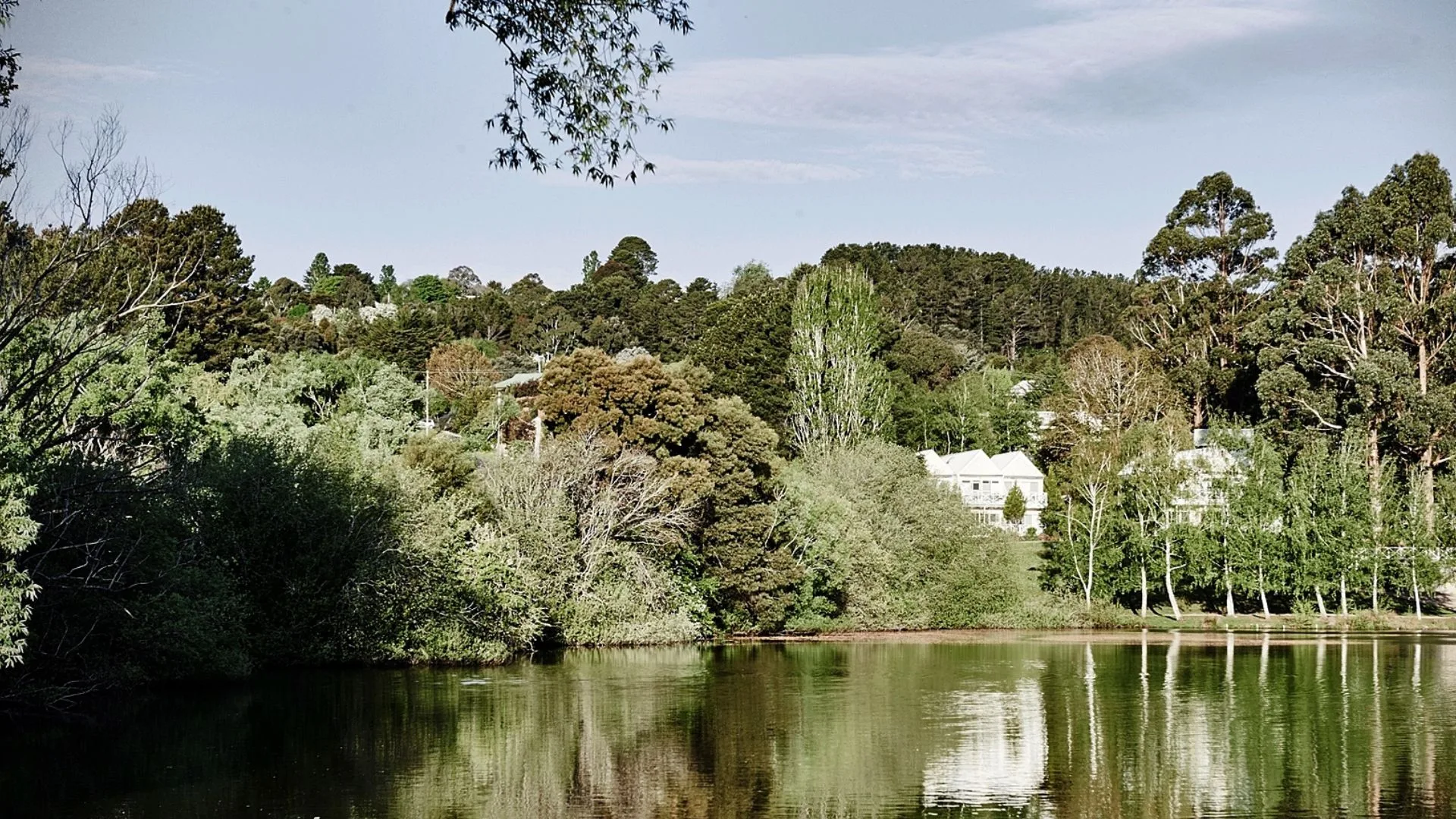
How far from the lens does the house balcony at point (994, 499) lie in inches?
2736

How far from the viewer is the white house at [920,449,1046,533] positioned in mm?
69812

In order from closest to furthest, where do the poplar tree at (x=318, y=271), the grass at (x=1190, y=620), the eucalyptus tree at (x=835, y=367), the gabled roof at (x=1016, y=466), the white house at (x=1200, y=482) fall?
the grass at (x=1190, y=620)
the white house at (x=1200, y=482)
the eucalyptus tree at (x=835, y=367)
the gabled roof at (x=1016, y=466)
the poplar tree at (x=318, y=271)

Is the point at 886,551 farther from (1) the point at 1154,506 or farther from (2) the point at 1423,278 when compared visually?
(2) the point at 1423,278

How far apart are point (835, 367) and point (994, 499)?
41.3 feet

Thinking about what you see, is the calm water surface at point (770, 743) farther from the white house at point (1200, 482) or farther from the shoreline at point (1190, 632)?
the white house at point (1200, 482)

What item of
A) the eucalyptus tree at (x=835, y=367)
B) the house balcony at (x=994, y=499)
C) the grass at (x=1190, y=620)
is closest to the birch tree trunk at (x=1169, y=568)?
the grass at (x=1190, y=620)

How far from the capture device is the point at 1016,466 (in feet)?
241

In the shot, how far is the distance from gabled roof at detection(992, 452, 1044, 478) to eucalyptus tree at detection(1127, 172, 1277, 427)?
8850 mm

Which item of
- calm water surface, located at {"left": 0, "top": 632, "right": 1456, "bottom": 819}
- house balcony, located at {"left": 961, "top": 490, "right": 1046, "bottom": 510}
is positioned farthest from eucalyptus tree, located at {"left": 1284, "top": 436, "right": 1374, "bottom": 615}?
house balcony, located at {"left": 961, "top": 490, "right": 1046, "bottom": 510}

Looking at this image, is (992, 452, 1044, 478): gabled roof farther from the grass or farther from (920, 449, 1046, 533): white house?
the grass

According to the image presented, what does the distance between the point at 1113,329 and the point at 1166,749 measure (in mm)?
74940

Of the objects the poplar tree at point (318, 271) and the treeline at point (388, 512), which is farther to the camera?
the poplar tree at point (318, 271)

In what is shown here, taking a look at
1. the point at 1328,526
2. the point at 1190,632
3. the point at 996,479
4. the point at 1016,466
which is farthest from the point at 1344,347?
the point at 996,479

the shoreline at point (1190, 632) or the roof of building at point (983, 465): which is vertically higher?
the roof of building at point (983, 465)
